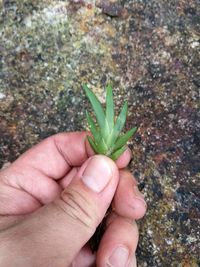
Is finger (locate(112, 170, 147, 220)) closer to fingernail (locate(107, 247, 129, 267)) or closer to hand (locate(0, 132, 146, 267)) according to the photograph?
hand (locate(0, 132, 146, 267))

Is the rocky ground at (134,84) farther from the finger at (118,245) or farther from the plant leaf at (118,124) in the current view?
the plant leaf at (118,124)

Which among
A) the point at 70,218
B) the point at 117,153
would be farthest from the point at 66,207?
the point at 117,153

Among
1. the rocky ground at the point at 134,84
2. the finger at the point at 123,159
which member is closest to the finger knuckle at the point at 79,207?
the finger at the point at 123,159

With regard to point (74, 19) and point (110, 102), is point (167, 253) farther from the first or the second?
point (74, 19)

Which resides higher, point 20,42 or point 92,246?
point 20,42

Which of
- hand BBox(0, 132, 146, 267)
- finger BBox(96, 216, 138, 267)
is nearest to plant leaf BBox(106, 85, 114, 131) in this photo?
hand BBox(0, 132, 146, 267)

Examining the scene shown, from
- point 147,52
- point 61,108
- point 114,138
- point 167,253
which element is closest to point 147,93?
point 147,52
